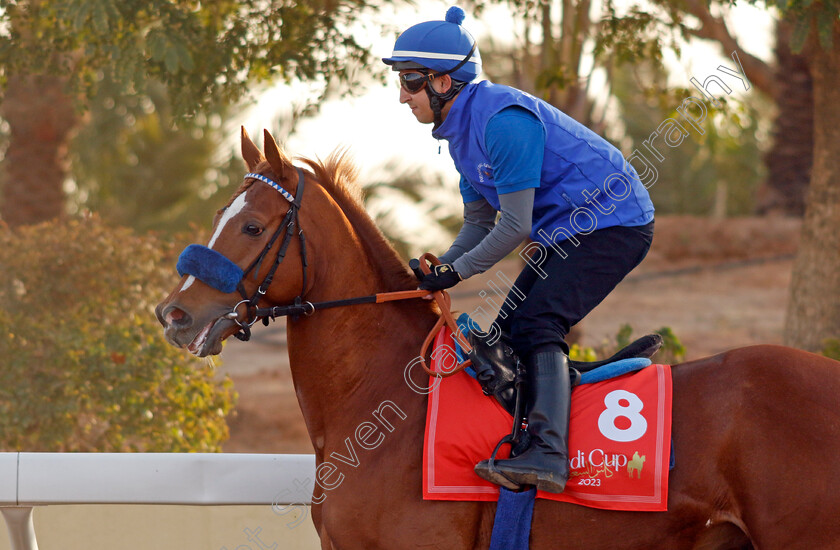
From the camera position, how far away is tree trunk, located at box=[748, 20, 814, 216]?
13.8m

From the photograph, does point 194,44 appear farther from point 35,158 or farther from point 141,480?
point 35,158

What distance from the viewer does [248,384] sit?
37.9 ft

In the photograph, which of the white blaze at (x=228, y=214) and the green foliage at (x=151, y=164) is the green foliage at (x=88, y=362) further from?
the green foliage at (x=151, y=164)

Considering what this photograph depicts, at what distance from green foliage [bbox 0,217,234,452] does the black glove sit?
10.9 ft

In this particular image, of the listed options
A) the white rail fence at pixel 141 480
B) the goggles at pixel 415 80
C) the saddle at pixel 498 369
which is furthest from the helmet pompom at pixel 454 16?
the white rail fence at pixel 141 480

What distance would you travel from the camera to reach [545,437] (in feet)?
9.48

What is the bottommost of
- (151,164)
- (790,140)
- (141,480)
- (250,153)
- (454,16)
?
(151,164)

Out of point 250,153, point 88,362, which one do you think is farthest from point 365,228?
point 88,362

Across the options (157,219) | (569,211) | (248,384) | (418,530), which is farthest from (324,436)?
(157,219)

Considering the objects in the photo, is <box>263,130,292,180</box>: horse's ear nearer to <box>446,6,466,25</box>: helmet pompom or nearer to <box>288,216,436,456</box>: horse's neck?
<box>288,216,436,456</box>: horse's neck

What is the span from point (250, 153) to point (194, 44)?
10.3 ft

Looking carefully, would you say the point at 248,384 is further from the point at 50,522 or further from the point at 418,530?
the point at 418,530

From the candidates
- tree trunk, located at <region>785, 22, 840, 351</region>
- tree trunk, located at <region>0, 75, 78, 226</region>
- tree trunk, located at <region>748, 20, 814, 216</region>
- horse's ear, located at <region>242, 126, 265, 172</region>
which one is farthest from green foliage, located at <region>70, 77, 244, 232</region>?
horse's ear, located at <region>242, 126, 265, 172</region>

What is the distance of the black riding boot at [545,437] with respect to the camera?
2865 mm
